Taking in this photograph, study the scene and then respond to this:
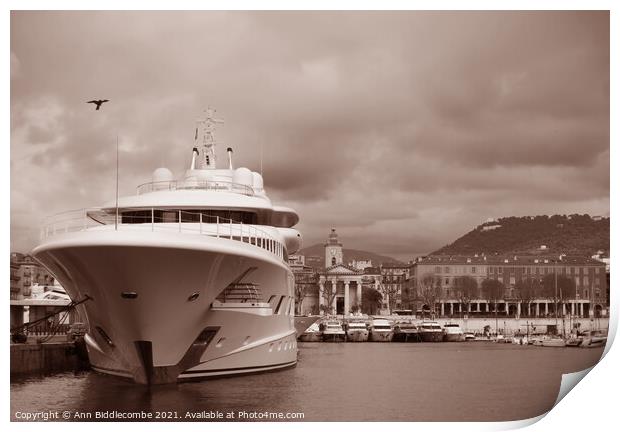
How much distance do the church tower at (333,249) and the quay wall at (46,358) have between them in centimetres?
770

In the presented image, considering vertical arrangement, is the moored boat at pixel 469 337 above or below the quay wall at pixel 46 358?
below

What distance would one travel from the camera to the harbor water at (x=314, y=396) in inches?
519

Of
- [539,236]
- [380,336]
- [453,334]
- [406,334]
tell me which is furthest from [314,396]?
[453,334]

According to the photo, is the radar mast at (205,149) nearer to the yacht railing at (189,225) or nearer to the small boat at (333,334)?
the yacht railing at (189,225)

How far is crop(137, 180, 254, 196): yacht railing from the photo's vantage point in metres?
19.1

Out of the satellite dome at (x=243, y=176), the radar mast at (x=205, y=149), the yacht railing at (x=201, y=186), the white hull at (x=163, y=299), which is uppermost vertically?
the radar mast at (x=205, y=149)

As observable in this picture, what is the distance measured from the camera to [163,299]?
1444cm

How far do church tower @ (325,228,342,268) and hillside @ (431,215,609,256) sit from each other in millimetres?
4631

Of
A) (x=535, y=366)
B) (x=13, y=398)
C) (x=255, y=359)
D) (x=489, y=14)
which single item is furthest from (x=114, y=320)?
(x=535, y=366)

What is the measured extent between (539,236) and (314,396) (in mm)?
18393

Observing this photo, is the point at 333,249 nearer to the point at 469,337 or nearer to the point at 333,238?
the point at 333,238

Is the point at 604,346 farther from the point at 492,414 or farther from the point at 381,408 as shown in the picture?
the point at 381,408

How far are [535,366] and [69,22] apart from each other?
21.4 m

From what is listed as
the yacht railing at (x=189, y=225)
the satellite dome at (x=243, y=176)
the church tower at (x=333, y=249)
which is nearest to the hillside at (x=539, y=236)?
the church tower at (x=333, y=249)
